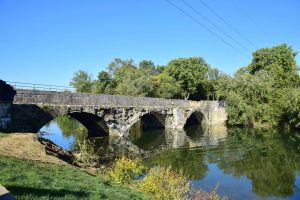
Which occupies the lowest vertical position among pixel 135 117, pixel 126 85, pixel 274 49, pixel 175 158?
pixel 175 158

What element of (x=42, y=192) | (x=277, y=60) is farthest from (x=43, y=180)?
(x=277, y=60)

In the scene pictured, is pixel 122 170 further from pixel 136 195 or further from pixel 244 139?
pixel 244 139

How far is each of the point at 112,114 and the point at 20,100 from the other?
11.2m

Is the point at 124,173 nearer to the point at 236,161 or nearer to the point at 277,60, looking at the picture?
the point at 236,161

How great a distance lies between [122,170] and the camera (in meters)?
15.6

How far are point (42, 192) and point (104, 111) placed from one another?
A: 2404 cm

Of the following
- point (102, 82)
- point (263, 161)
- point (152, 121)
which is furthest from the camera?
point (102, 82)

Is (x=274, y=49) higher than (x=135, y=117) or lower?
higher

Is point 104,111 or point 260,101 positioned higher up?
point 260,101

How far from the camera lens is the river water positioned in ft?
59.6

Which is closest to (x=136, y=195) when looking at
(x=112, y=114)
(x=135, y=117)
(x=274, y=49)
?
(x=112, y=114)

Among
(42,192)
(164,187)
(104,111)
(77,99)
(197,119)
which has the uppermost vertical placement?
(77,99)

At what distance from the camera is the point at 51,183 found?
1039 cm

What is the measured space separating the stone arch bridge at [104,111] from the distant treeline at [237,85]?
551 cm
